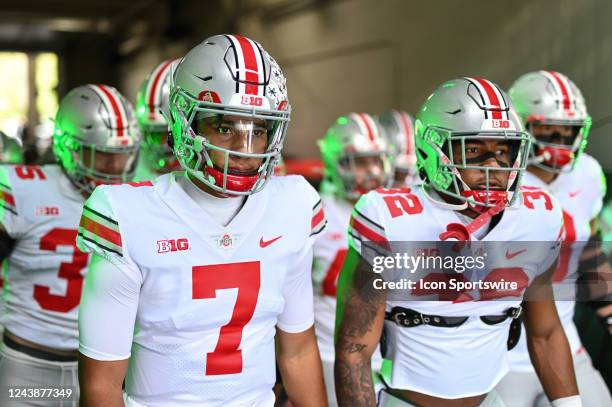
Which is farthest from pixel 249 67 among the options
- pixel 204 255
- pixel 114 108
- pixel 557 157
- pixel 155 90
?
pixel 155 90

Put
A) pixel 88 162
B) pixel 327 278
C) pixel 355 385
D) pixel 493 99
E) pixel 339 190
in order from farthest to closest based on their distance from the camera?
pixel 339 190
pixel 327 278
pixel 88 162
pixel 493 99
pixel 355 385

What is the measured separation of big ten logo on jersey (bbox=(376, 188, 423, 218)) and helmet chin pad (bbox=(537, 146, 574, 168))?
1102mm

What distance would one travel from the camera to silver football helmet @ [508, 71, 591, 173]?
3.12m

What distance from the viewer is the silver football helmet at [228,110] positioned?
1792mm

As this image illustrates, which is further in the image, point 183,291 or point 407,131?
point 407,131

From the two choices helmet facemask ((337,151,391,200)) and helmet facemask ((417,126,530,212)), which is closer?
helmet facemask ((417,126,530,212))

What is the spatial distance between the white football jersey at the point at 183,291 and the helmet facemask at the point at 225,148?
8 cm

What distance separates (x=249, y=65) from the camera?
185 centimetres

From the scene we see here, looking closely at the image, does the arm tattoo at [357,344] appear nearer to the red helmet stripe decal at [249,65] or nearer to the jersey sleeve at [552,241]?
the jersey sleeve at [552,241]

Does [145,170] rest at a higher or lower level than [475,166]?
lower

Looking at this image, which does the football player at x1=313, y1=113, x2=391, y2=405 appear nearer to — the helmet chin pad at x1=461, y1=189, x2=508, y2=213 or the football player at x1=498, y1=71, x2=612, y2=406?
the football player at x1=498, y1=71, x2=612, y2=406

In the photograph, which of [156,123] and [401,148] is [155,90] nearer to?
[156,123]

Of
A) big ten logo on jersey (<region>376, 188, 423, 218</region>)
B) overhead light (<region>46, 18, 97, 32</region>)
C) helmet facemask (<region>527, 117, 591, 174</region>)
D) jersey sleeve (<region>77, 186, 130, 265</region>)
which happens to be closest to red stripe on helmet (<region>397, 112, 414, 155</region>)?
helmet facemask (<region>527, 117, 591, 174</region>)

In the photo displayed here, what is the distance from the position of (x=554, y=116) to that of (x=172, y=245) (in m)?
2.04
